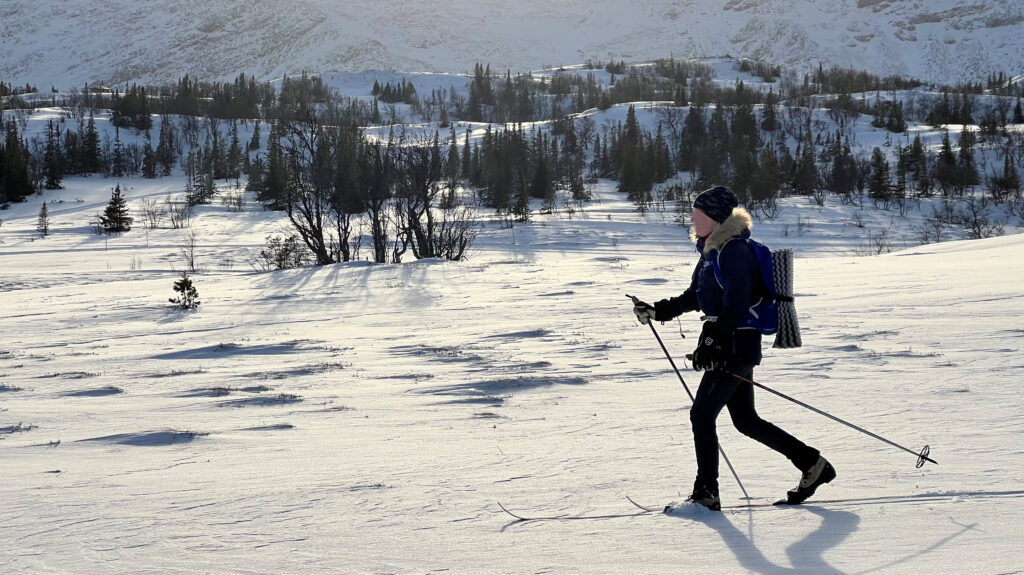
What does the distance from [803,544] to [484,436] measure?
2.67 m

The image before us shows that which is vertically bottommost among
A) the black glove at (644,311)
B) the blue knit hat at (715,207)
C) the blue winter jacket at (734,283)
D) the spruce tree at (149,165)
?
the black glove at (644,311)

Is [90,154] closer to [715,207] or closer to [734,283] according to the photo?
[715,207]

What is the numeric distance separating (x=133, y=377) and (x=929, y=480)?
7.28 m

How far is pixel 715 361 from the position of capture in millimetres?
3965

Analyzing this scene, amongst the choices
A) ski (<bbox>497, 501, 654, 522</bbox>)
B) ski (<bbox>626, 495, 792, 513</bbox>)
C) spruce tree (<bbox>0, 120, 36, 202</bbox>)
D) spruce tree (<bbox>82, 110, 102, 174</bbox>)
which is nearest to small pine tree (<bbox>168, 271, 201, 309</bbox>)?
ski (<bbox>497, 501, 654, 522</bbox>)

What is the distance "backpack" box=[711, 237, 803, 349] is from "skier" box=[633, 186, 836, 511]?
0.03 metres

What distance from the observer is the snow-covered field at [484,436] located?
12.4 feet

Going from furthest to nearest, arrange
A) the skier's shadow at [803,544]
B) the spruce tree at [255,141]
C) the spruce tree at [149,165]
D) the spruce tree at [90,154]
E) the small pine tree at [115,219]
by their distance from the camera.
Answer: the spruce tree at [255,141], the spruce tree at [149,165], the spruce tree at [90,154], the small pine tree at [115,219], the skier's shadow at [803,544]

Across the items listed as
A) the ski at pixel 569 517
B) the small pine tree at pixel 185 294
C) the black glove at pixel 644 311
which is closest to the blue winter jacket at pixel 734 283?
the black glove at pixel 644 311

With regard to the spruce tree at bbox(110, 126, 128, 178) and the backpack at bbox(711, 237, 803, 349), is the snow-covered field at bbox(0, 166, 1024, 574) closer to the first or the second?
the backpack at bbox(711, 237, 803, 349)

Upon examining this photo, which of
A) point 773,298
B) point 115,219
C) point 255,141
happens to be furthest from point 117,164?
point 773,298

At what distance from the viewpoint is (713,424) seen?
4.15m

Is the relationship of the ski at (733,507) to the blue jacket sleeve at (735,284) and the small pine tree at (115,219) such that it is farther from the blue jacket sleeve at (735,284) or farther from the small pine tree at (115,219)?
the small pine tree at (115,219)

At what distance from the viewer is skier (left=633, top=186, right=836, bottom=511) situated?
3.93 metres
